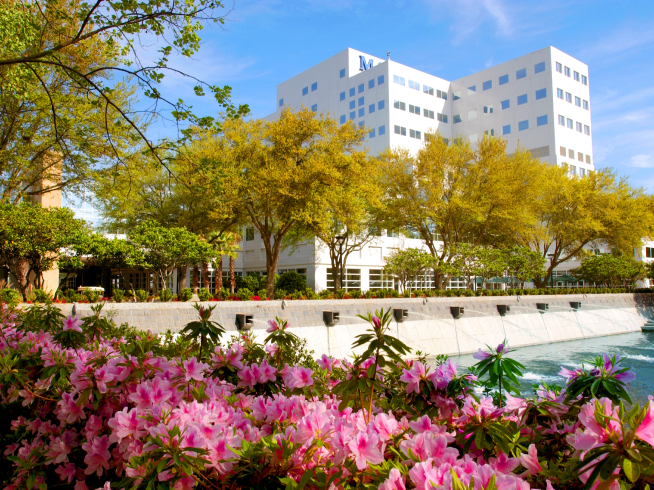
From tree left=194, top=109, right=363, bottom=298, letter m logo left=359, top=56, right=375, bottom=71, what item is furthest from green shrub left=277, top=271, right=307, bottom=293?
letter m logo left=359, top=56, right=375, bottom=71

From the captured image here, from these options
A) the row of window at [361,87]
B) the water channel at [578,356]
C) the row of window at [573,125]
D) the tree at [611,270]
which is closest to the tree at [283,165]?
the water channel at [578,356]

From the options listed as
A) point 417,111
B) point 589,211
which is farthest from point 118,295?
point 417,111

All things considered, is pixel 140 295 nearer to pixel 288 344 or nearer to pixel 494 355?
pixel 288 344

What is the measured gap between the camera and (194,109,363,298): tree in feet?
74.0

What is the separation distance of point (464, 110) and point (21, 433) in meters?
59.1

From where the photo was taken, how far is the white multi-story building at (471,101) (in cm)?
5056

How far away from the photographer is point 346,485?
5.62 ft

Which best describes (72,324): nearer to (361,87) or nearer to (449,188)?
(449,188)

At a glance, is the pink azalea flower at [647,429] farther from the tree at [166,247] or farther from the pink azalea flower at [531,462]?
the tree at [166,247]

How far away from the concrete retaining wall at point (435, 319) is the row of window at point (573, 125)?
24491 mm

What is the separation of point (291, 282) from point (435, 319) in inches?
591

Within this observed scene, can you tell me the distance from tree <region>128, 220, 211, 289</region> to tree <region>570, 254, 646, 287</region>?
32.6 m

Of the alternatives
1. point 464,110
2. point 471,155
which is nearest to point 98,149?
point 471,155

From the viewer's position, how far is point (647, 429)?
132 centimetres
